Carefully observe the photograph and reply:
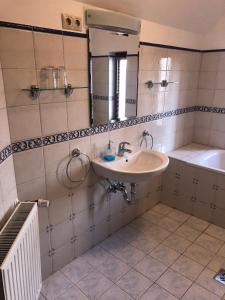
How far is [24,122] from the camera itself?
5.14ft

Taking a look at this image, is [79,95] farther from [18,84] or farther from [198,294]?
[198,294]

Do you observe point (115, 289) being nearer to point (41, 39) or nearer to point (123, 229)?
point (123, 229)

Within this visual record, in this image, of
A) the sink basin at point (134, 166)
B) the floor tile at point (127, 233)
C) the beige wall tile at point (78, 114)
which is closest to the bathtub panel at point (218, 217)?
the floor tile at point (127, 233)

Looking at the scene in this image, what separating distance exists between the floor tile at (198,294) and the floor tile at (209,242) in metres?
0.48

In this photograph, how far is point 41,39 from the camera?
1527 millimetres

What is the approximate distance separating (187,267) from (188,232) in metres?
0.50

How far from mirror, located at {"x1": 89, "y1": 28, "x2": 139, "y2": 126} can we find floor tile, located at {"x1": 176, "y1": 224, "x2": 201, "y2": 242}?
51.0 inches

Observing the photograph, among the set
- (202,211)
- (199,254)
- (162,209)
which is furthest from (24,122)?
(202,211)

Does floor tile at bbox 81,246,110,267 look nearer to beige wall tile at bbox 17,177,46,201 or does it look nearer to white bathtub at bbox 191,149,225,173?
beige wall tile at bbox 17,177,46,201

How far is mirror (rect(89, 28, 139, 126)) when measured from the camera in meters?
1.89

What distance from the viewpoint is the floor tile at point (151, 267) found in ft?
6.56

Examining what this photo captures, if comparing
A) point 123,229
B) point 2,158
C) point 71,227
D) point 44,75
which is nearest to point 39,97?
point 44,75

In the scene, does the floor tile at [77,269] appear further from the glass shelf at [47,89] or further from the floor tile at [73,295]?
the glass shelf at [47,89]

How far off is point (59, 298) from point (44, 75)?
160 centimetres
